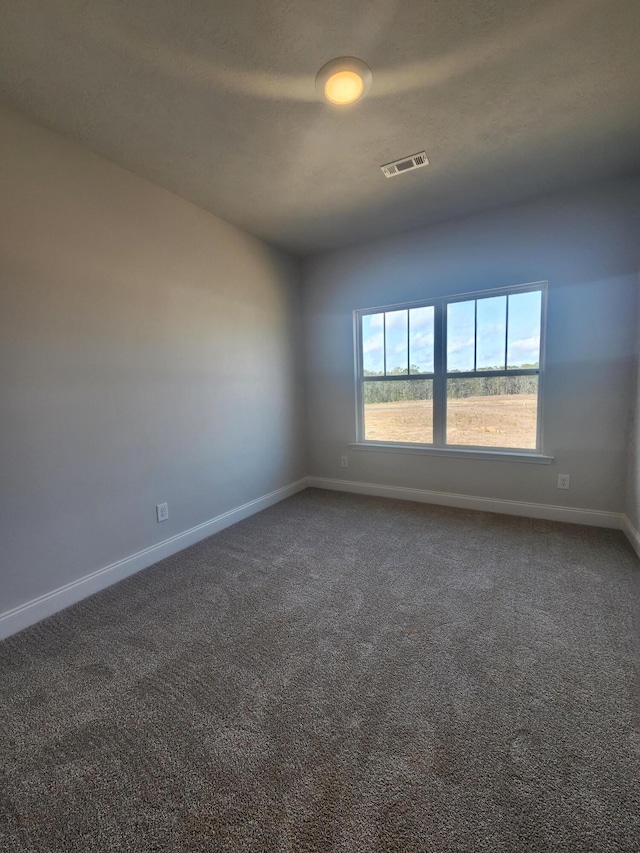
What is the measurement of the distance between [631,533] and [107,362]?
3.83 m

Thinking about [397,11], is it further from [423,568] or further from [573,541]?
[573,541]

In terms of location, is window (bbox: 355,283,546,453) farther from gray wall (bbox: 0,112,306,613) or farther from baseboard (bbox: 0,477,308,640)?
baseboard (bbox: 0,477,308,640)

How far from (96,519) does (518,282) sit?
366 cm

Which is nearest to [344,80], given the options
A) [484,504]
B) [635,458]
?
[635,458]

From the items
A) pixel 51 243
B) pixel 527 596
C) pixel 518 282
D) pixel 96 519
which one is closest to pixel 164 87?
pixel 51 243

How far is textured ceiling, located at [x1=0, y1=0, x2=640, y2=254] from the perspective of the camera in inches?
55.2

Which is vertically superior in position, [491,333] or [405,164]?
[405,164]

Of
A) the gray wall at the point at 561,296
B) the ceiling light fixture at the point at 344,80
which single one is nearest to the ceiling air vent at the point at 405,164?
the ceiling light fixture at the point at 344,80

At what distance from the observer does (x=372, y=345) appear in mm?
3820

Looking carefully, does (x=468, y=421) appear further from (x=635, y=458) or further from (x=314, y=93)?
(x=314, y=93)

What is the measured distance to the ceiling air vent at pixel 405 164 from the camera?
7.48 feet

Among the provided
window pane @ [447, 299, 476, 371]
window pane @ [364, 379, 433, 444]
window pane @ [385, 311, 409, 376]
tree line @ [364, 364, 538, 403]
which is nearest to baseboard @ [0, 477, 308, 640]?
window pane @ [364, 379, 433, 444]

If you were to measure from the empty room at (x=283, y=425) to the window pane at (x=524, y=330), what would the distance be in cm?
2

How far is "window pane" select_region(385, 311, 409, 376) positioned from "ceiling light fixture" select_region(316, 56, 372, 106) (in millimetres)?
2026
